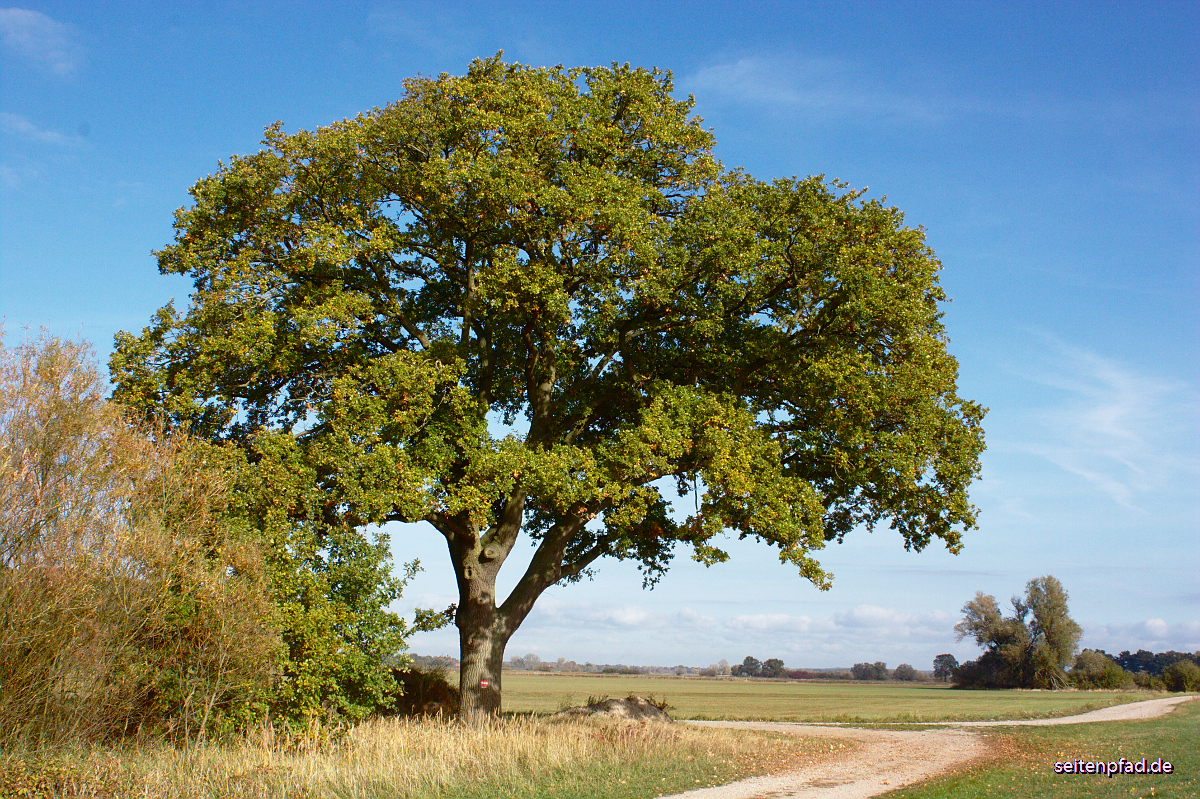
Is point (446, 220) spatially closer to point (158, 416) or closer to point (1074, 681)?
point (158, 416)

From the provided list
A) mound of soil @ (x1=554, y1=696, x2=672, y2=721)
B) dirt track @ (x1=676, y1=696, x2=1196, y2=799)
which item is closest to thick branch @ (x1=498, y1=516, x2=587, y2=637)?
mound of soil @ (x1=554, y1=696, x2=672, y2=721)

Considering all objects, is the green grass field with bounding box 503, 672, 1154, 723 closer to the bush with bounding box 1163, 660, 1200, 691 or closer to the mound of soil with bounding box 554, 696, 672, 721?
the mound of soil with bounding box 554, 696, 672, 721

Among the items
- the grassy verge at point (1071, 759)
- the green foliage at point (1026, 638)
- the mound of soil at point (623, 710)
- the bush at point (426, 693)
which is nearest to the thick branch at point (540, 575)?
the mound of soil at point (623, 710)

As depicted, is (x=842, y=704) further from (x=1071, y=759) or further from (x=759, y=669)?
(x=759, y=669)

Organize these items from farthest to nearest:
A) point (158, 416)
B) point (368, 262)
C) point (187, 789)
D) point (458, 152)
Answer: point (368, 262), point (458, 152), point (158, 416), point (187, 789)

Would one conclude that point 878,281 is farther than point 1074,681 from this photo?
No

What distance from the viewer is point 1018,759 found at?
16672mm

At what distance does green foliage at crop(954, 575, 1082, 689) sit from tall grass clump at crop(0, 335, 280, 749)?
85665mm

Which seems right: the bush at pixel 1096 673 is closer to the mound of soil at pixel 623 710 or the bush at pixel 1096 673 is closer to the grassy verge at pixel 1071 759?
the grassy verge at pixel 1071 759

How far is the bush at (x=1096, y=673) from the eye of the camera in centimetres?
7556

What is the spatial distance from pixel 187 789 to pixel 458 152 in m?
13.8

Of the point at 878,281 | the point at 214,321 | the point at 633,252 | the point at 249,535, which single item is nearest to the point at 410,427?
the point at 249,535

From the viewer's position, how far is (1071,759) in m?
16.3

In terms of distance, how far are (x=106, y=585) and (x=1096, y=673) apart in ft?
298
